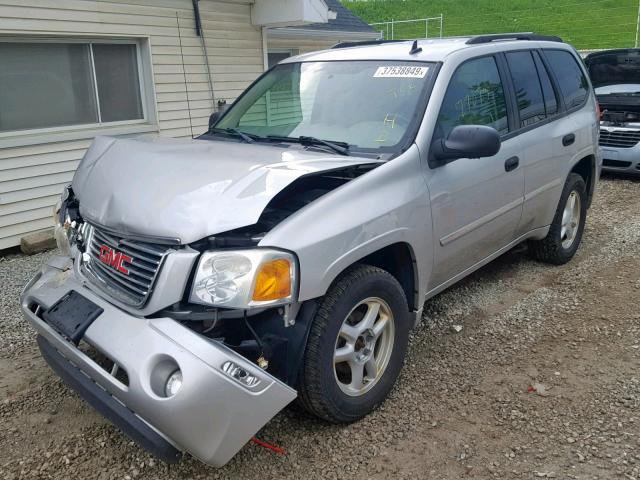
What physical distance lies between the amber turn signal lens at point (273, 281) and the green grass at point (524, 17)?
2521 centimetres

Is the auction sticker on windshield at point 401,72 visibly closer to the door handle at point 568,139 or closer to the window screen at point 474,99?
the window screen at point 474,99

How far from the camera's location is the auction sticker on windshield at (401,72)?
11.9ft

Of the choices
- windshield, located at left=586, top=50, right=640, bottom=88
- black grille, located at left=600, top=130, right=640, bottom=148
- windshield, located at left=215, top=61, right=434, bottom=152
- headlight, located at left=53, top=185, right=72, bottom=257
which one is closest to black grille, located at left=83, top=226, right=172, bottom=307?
headlight, located at left=53, top=185, right=72, bottom=257

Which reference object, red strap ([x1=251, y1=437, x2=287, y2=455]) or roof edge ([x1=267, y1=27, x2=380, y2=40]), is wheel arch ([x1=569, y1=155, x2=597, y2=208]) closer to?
red strap ([x1=251, y1=437, x2=287, y2=455])

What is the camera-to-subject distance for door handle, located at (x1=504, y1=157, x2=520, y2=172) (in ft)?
13.3

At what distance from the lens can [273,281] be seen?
246 cm

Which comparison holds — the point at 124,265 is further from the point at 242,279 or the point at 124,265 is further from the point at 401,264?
the point at 401,264

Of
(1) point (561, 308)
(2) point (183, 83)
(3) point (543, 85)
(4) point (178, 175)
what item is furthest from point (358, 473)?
(2) point (183, 83)

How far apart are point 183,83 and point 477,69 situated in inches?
201

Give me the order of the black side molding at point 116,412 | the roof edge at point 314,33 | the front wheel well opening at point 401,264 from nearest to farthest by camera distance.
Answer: the black side molding at point 116,412
the front wheel well opening at point 401,264
the roof edge at point 314,33

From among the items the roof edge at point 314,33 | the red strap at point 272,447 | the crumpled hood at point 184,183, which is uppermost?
the roof edge at point 314,33

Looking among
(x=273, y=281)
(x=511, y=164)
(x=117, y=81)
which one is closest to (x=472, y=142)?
(x=511, y=164)

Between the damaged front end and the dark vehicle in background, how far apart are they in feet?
24.7

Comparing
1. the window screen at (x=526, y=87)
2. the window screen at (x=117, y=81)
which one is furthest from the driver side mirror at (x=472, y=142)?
the window screen at (x=117, y=81)
